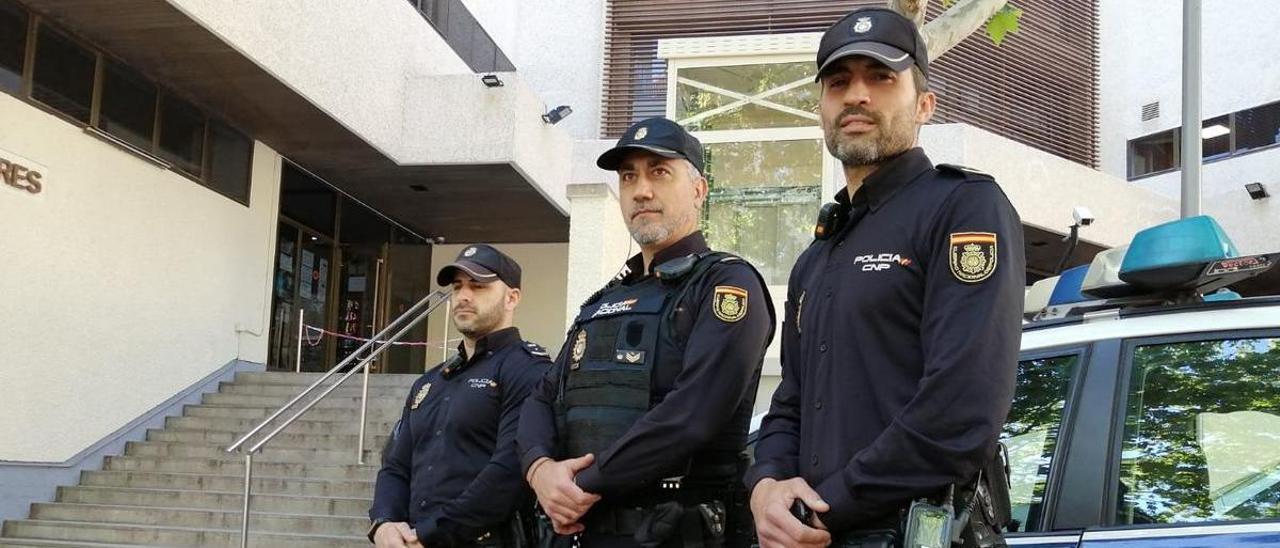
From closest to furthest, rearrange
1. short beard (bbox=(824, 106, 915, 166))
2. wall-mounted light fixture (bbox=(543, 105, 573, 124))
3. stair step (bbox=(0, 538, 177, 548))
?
short beard (bbox=(824, 106, 915, 166)) → stair step (bbox=(0, 538, 177, 548)) → wall-mounted light fixture (bbox=(543, 105, 573, 124))

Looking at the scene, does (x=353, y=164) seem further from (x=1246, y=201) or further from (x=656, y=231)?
(x=1246, y=201)

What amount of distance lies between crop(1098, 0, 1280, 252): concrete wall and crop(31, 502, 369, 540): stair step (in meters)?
14.5

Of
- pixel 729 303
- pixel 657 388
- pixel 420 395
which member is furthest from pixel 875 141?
pixel 420 395

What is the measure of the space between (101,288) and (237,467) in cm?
215

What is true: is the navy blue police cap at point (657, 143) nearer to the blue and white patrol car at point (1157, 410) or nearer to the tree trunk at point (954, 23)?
the blue and white patrol car at point (1157, 410)

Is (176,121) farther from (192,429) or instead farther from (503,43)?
(503,43)

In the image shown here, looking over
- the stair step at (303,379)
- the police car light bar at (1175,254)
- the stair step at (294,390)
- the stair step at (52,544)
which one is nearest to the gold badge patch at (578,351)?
the police car light bar at (1175,254)

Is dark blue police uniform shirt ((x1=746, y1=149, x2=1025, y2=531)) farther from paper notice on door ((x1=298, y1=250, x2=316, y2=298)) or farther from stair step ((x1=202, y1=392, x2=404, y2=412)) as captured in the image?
paper notice on door ((x1=298, y1=250, x2=316, y2=298))

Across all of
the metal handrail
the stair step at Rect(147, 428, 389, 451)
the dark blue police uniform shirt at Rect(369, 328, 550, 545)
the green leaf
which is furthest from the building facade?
the dark blue police uniform shirt at Rect(369, 328, 550, 545)

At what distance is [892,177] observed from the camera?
7.65ft

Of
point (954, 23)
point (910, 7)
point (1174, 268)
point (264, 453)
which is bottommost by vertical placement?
point (264, 453)

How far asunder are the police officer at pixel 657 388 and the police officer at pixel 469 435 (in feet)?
1.72

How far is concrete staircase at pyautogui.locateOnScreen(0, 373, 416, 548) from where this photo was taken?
8375 millimetres

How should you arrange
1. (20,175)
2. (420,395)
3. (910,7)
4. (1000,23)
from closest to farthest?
(420,395) < (910,7) < (1000,23) < (20,175)
